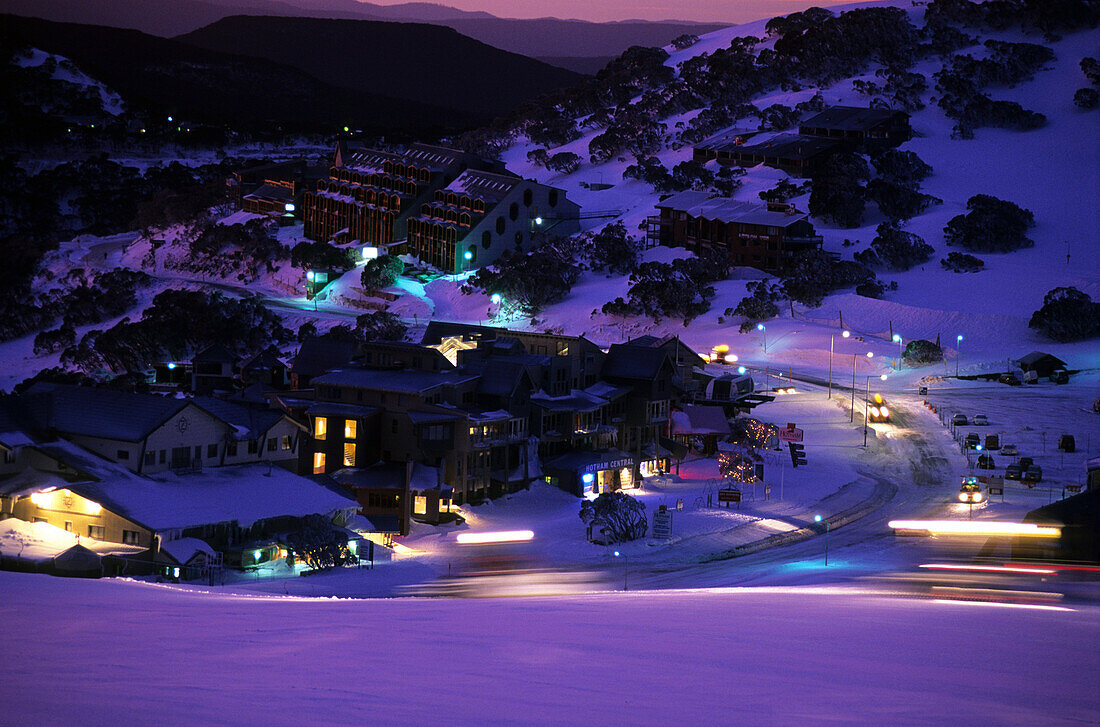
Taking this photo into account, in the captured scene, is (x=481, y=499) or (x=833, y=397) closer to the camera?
(x=481, y=499)

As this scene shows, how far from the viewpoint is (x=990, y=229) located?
8644 cm

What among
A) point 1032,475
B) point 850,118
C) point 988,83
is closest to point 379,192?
point 850,118

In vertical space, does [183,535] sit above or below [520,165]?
below

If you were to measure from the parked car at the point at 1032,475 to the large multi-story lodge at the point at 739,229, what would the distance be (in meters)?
37.8

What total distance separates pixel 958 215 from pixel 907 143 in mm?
18213

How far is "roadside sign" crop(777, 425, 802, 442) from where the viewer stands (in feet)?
165

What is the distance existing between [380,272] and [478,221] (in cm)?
899

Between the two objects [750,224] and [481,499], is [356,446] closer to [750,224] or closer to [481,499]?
[481,499]

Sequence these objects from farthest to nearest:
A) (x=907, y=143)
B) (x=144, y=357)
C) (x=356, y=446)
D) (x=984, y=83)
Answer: (x=984, y=83) → (x=907, y=143) → (x=144, y=357) → (x=356, y=446)

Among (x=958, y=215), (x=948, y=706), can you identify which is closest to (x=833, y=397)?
(x=958, y=215)

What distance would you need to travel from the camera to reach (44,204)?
125875mm

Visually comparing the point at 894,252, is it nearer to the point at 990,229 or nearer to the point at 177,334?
the point at 990,229

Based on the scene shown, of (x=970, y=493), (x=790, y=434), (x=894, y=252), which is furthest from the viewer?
(x=894, y=252)

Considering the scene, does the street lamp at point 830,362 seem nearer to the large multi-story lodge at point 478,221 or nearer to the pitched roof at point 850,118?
the large multi-story lodge at point 478,221
